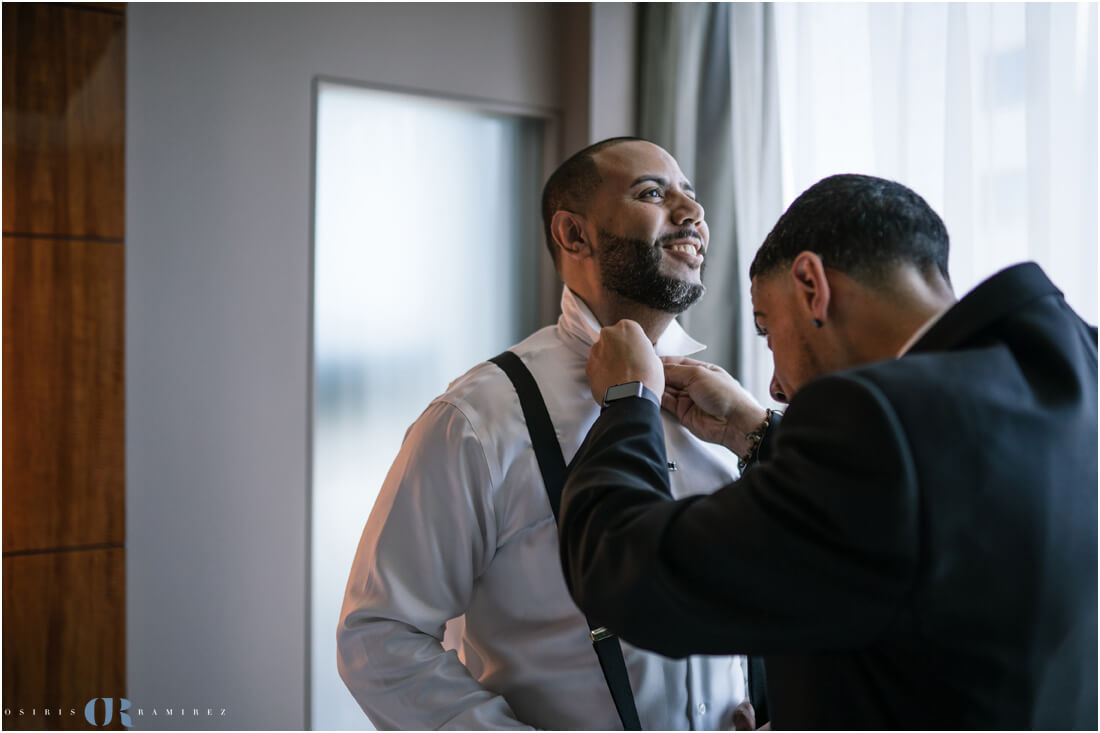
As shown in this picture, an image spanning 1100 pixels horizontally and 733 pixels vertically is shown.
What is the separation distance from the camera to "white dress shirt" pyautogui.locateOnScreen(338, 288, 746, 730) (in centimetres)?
142

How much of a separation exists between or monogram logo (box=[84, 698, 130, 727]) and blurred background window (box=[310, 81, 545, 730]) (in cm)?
63

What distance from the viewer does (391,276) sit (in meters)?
3.32

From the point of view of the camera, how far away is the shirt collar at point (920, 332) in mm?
1008

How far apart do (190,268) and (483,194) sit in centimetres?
119

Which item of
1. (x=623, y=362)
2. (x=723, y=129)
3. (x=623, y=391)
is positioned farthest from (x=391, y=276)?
(x=623, y=391)

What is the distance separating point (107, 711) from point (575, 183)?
220cm

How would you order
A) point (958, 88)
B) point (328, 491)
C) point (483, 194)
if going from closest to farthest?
point (958, 88)
point (328, 491)
point (483, 194)

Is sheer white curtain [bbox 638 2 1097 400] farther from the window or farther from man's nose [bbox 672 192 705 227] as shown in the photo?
man's nose [bbox 672 192 705 227]

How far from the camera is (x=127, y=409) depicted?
110 inches

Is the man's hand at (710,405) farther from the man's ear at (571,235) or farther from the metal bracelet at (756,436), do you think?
the man's ear at (571,235)

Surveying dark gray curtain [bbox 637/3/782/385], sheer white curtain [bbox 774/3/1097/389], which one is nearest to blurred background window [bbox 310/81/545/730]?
dark gray curtain [bbox 637/3/782/385]

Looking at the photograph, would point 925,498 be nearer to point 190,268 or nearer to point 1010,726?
point 1010,726

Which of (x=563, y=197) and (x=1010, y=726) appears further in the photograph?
(x=563, y=197)

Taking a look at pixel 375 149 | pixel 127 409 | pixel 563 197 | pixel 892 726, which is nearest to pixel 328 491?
pixel 127 409
